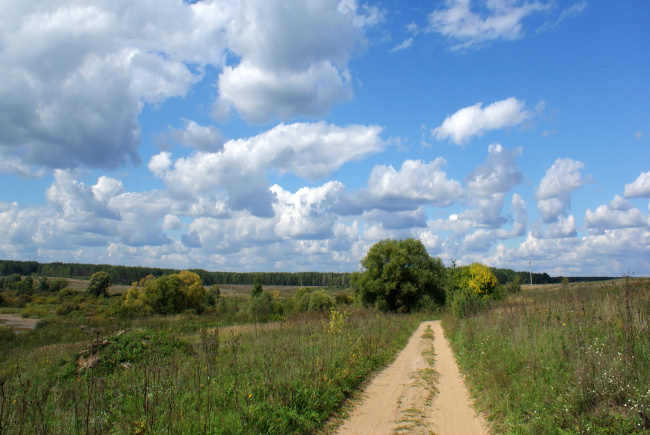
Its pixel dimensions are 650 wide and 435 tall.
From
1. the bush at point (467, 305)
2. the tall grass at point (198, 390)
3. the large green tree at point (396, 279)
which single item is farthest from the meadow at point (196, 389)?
the large green tree at point (396, 279)

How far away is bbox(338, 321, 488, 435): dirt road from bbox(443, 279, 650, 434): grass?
44 cm

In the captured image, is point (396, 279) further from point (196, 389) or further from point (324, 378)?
point (196, 389)

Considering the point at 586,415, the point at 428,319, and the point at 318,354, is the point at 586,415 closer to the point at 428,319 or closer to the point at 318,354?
the point at 318,354

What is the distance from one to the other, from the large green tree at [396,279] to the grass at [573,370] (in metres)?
29.6

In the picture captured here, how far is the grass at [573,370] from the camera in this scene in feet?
17.9

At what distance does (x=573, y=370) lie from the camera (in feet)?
21.7

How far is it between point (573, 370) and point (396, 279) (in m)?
34.1

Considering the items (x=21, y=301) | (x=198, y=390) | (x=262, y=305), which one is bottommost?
(x=21, y=301)

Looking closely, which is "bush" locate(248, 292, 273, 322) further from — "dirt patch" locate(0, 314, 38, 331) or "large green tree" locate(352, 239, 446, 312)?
"dirt patch" locate(0, 314, 38, 331)

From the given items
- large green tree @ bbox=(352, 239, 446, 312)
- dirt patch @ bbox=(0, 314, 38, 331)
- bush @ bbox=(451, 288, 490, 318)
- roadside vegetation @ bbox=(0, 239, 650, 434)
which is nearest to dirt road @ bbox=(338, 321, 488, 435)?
roadside vegetation @ bbox=(0, 239, 650, 434)

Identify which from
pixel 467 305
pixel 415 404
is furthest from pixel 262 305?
pixel 415 404

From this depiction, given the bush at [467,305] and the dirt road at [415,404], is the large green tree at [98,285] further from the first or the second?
the dirt road at [415,404]

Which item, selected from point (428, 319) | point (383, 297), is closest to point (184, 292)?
point (383, 297)

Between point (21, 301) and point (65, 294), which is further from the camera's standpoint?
point (65, 294)
